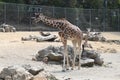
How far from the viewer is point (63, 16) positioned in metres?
48.1

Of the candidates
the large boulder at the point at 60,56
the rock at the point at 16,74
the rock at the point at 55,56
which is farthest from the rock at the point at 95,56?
the rock at the point at 16,74

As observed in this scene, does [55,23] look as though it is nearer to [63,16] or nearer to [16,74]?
[16,74]

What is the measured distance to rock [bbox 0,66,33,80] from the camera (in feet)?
40.7

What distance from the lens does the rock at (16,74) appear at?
12.4 meters

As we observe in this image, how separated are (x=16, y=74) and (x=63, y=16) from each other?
3575cm

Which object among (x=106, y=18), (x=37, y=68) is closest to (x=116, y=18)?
(x=106, y=18)

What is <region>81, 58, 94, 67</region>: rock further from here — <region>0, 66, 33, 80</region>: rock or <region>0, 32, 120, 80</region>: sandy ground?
<region>0, 66, 33, 80</region>: rock

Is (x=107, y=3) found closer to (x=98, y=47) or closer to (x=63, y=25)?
(x=98, y=47)

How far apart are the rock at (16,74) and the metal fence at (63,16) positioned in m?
30.2

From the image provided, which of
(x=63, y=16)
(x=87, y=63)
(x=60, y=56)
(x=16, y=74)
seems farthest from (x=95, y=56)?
(x=63, y=16)

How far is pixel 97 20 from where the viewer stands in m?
51.4

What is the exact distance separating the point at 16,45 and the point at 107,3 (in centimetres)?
3559

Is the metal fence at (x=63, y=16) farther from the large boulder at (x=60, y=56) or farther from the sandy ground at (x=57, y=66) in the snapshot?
the large boulder at (x=60, y=56)

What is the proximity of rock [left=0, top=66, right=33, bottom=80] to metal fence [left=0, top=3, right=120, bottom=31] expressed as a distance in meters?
30.2
